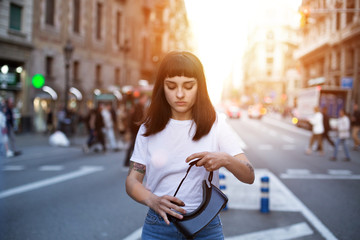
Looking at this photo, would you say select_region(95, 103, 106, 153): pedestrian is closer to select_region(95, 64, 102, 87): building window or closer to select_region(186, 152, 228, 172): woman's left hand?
select_region(186, 152, 228, 172): woman's left hand

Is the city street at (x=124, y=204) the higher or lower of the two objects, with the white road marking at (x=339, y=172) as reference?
lower

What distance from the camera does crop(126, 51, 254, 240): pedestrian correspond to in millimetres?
2188

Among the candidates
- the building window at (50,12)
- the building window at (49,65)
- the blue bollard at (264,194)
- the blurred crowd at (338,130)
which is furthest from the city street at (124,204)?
the building window at (50,12)

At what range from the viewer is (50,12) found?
94.5ft

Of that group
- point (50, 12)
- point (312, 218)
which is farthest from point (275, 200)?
point (50, 12)

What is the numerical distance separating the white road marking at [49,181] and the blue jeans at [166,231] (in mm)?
6025

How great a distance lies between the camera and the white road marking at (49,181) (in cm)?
818

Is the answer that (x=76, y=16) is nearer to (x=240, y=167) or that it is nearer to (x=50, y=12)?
(x=50, y=12)

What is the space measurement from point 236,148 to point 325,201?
20.1 ft

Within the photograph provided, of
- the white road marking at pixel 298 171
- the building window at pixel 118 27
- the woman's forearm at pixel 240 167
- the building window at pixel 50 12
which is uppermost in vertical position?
the building window at pixel 118 27

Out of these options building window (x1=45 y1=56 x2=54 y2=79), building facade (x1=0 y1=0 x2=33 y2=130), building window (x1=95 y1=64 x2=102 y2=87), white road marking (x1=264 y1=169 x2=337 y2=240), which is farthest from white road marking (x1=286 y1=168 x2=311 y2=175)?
building window (x1=95 y1=64 x2=102 y2=87)

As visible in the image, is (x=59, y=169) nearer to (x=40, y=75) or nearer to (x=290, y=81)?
(x=40, y=75)

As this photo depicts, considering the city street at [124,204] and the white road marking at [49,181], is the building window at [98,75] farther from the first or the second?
the white road marking at [49,181]

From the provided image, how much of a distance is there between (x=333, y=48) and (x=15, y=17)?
3083 centimetres
